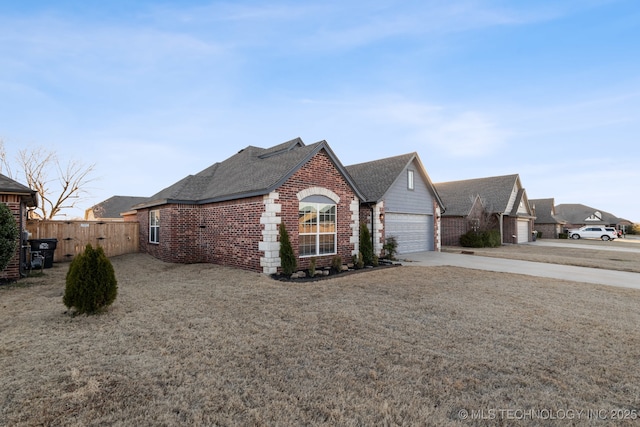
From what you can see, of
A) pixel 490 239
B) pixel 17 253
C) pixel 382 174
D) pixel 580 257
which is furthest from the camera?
pixel 490 239

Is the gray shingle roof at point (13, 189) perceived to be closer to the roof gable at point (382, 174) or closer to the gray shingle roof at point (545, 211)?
the roof gable at point (382, 174)

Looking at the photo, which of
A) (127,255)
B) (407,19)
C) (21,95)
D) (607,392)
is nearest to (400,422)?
(607,392)

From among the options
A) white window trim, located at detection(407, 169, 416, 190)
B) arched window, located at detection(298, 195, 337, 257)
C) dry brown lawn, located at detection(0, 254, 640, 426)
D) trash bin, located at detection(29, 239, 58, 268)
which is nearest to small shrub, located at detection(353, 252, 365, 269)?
arched window, located at detection(298, 195, 337, 257)

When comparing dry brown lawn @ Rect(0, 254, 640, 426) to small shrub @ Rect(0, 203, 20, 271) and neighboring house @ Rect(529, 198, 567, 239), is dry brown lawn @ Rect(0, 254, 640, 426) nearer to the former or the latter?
small shrub @ Rect(0, 203, 20, 271)

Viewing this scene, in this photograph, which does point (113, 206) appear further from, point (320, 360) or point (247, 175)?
point (320, 360)

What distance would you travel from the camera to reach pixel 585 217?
52844mm

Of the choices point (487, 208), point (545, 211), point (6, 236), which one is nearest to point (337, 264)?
point (6, 236)

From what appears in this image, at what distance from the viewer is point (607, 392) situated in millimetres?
3354

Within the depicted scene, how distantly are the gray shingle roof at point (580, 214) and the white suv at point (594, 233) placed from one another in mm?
19663

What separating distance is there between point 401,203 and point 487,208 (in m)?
14.2

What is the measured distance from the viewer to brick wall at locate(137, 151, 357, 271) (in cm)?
1080

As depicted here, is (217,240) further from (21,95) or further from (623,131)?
(623,131)

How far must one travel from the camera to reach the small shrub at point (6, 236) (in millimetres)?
8055

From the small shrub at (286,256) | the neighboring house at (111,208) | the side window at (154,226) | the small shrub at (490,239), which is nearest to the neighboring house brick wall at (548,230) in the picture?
the small shrub at (490,239)
